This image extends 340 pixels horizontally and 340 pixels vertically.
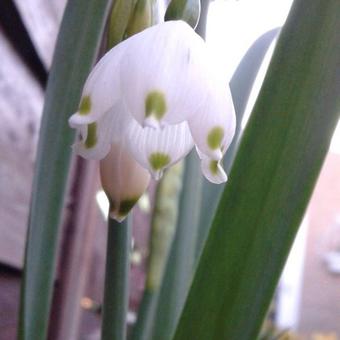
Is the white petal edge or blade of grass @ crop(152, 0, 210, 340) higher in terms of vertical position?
the white petal edge

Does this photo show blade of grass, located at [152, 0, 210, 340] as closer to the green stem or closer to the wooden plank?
the green stem

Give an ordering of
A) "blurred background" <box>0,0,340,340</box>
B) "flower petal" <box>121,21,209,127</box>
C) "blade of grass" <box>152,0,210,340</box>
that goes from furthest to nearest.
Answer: "blurred background" <box>0,0,340,340</box> < "blade of grass" <box>152,0,210,340</box> < "flower petal" <box>121,21,209,127</box>

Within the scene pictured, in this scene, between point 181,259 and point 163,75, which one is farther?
point 181,259

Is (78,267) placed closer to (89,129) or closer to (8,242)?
(8,242)

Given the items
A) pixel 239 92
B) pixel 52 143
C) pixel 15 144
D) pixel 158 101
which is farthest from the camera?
pixel 15 144

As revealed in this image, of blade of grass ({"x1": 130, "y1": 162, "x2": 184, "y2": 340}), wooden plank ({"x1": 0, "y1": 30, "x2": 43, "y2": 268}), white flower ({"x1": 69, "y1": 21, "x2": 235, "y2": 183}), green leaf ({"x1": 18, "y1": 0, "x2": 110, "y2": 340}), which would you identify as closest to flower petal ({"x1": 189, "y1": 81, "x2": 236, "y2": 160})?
white flower ({"x1": 69, "y1": 21, "x2": 235, "y2": 183})

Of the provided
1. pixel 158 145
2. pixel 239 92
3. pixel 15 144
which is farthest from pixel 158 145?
pixel 15 144

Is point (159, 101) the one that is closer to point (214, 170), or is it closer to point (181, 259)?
point (214, 170)
